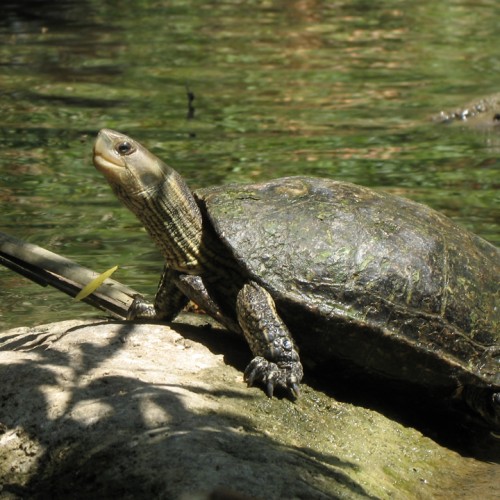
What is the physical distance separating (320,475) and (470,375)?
1.27m

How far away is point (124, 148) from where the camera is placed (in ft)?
16.9

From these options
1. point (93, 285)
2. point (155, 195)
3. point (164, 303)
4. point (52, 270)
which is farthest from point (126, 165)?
point (52, 270)

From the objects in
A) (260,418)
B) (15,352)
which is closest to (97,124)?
(15,352)

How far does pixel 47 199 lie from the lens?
9.52 meters

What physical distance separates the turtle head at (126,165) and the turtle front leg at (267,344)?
2.47ft

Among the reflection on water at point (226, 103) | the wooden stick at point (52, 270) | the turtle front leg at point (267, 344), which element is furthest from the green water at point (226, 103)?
the turtle front leg at point (267, 344)

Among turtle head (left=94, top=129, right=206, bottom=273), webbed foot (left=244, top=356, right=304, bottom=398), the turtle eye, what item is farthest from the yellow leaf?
webbed foot (left=244, top=356, right=304, bottom=398)

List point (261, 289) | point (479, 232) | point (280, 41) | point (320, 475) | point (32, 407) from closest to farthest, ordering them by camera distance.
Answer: point (320, 475) < point (32, 407) < point (261, 289) < point (479, 232) < point (280, 41)

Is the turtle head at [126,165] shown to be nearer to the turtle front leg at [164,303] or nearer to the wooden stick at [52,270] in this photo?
the turtle front leg at [164,303]

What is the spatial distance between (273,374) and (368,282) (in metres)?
0.63

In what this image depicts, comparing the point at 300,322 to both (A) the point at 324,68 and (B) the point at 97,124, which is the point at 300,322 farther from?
(A) the point at 324,68

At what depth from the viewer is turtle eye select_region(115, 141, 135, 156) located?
5133 mm

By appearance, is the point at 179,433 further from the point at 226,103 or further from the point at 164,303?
the point at 226,103

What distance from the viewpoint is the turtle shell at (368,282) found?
487 cm
